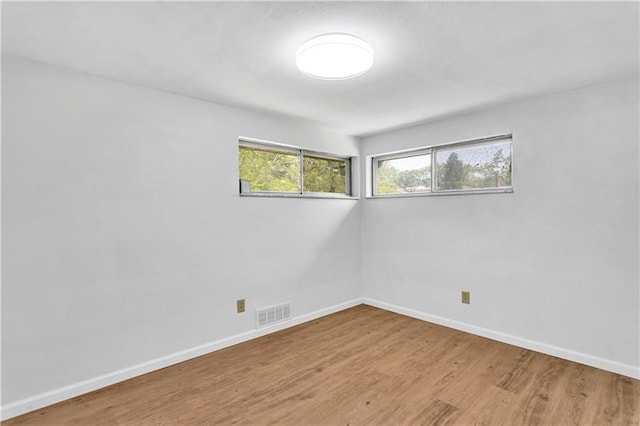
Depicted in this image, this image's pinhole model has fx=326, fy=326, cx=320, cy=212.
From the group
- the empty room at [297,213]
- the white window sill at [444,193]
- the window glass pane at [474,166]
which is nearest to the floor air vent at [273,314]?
the empty room at [297,213]

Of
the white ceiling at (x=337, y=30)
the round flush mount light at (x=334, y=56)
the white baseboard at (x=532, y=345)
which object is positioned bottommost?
the white baseboard at (x=532, y=345)

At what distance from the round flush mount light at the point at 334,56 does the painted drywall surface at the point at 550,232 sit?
5.86 feet

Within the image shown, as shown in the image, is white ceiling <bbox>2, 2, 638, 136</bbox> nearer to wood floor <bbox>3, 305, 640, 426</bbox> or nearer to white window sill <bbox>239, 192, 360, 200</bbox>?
white window sill <bbox>239, 192, 360, 200</bbox>

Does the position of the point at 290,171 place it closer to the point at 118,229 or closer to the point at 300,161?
the point at 300,161

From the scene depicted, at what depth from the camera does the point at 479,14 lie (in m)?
1.59

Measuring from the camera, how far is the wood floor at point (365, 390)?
1.92m

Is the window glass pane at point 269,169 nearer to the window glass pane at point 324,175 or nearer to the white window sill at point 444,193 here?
the window glass pane at point 324,175

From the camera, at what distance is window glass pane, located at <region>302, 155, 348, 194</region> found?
12.4 feet

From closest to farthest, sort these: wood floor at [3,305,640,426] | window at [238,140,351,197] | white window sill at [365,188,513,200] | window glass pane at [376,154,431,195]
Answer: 1. wood floor at [3,305,640,426]
2. white window sill at [365,188,513,200]
3. window at [238,140,351,197]
4. window glass pane at [376,154,431,195]

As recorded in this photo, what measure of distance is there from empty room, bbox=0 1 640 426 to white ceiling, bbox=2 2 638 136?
0.02 metres

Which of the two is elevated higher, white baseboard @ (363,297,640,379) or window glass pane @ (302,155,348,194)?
window glass pane @ (302,155,348,194)

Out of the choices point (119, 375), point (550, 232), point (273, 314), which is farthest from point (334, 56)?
point (119, 375)

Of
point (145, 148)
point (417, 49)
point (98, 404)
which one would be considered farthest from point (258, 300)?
point (417, 49)

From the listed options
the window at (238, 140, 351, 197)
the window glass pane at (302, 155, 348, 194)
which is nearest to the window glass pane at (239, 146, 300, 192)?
the window at (238, 140, 351, 197)
